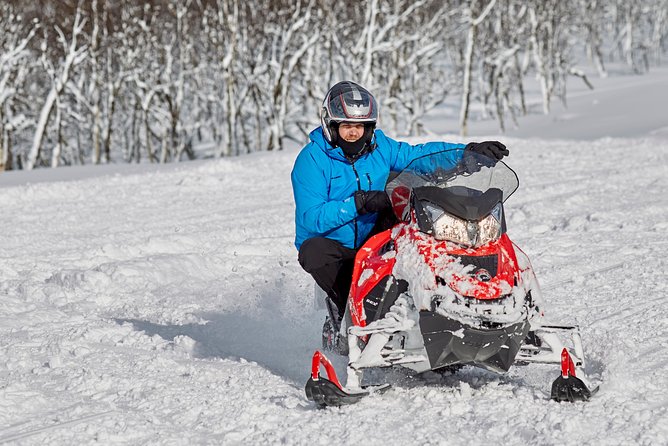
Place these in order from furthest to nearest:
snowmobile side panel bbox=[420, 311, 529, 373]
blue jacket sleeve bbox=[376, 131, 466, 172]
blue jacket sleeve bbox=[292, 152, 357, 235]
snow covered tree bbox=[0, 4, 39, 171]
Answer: snow covered tree bbox=[0, 4, 39, 171] → blue jacket sleeve bbox=[376, 131, 466, 172] → blue jacket sleeve bbox=[292, 152, 357, 235] → snowmobile side panel bbox=[420, 311, 529, 373]

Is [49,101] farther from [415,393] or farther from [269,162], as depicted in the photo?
[415,393]

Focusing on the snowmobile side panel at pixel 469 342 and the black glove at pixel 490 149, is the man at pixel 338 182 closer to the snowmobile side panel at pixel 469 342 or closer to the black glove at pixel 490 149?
the black glove at pixel 490 149

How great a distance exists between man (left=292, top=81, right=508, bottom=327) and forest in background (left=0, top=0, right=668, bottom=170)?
70.6 feet

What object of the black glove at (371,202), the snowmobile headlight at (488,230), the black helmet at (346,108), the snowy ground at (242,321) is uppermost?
the black helmet at (346,108)

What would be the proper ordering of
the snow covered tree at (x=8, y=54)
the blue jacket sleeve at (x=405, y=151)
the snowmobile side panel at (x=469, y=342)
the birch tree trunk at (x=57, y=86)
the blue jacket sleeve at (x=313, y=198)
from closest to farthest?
the snowmobile side panel at (x=469, y=342) < the blue jacket sleeve at (x=313, y=198) < the blue jacket sleeve at (x=405, y=151) < the birch tree trunk at (x=57, y=86) < the snow covered tree at (x=8, y=54)

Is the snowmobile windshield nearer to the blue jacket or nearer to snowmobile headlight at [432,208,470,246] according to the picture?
snowmobile headlight at [432,208,470,246]

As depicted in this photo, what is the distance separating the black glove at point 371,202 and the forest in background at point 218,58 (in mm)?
21987

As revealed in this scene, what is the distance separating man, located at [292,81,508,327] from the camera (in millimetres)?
4516

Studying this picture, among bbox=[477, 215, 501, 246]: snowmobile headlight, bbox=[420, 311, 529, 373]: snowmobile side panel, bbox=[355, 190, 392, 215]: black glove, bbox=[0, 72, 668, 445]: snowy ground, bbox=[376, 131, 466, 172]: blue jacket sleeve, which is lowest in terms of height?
bbox=[0, 72, 668, 445]: snowy ground

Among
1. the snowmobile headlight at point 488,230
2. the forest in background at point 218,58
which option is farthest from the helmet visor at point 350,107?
the forest in background at point 218,58

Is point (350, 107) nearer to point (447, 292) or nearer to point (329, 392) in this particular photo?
point (447, 292)

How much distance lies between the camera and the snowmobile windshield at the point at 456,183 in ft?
13.0

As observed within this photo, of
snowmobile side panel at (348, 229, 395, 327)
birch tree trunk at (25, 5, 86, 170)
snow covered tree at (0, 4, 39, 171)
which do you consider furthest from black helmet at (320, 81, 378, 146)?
snow covered tree at (0, 4, 39, 171)

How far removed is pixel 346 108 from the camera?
14.7ft
